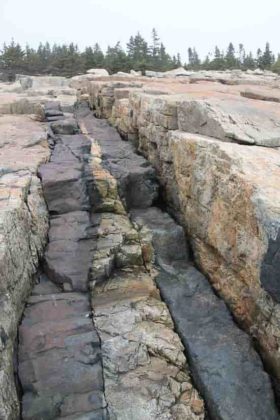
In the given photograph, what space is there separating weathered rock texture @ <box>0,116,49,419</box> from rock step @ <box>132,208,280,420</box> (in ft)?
8.74

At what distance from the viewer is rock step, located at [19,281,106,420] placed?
5391mm

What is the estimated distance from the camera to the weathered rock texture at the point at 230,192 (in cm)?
600

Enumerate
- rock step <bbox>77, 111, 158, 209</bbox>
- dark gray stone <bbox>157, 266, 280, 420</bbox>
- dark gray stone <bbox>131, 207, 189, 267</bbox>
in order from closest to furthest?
dark gray stone <bbox>157, 266, 280, 420</bbox> < dark gray stone <bbox>131, 207, 189, 267</bbox> < rock step <bbox>77, 111, 158, 209</bbox>

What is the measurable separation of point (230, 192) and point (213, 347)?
2674mm

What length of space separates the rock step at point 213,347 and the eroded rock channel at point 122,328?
0.02 m

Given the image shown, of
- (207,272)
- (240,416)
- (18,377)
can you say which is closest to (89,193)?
(207,272)

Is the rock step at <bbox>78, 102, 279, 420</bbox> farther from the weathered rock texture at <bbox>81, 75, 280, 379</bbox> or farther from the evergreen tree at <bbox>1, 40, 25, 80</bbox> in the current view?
the evergreen tree at <bbox>1, 40, 25, 80</bbox>

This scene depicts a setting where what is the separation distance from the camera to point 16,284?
20.4 ft

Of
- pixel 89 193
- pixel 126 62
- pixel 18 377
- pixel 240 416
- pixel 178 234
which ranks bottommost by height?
pixel 240 416

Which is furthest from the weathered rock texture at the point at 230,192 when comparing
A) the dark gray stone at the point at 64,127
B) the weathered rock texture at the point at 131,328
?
the dark gray stone at the point at 64,127

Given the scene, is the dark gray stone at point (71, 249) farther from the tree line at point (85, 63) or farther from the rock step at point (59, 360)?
the tree line at point (85, 63)

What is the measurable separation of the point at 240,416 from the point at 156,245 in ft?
13.4

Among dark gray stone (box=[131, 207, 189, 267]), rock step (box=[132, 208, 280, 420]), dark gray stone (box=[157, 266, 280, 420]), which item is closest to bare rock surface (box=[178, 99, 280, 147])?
dark gray stone (box=[131, 207, 189, 267])

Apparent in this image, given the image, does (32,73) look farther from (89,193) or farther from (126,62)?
(89,193)
